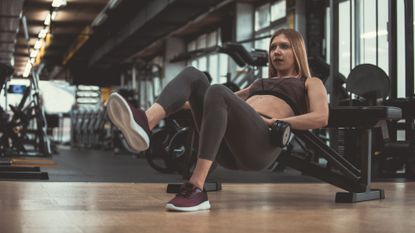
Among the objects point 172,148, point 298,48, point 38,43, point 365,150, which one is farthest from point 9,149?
point 38,43

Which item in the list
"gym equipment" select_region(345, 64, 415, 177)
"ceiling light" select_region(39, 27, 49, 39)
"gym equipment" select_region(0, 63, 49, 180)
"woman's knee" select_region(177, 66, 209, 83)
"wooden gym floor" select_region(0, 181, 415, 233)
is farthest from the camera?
"ceiling light" select_region(39, 27, 49, 39)

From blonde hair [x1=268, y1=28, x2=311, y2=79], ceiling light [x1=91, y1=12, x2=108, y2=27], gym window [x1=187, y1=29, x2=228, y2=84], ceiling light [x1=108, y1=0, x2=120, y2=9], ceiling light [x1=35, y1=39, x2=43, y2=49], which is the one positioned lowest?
blonde hair [x1=268, y1=28, x2=311, y2=79]

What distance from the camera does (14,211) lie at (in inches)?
82.9

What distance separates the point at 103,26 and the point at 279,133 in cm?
1280

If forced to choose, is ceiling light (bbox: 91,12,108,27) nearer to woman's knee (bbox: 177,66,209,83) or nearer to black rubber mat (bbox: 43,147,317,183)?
black rubber mat (bbox: 43,147,317,183)

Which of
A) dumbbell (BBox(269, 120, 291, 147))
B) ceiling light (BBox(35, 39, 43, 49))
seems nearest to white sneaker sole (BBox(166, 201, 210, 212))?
dumbbell (BBox(269, 120, 291, 147))

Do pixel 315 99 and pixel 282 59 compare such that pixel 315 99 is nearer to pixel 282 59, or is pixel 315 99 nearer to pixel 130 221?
pixel 282 59

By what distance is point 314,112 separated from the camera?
98.6 inches

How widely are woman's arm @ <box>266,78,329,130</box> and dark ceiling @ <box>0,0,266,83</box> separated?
7243mm

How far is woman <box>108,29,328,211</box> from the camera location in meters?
2.16

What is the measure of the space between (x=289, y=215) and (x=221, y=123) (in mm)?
399

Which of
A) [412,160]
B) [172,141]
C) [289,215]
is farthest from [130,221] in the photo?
[412,160]

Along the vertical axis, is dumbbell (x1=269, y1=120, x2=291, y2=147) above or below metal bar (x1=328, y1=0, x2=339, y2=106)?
below

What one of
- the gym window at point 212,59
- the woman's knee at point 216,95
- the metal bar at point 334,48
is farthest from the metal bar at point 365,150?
the gym window at point 212,59
